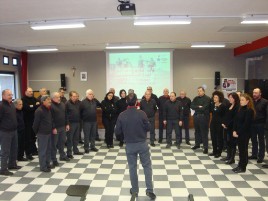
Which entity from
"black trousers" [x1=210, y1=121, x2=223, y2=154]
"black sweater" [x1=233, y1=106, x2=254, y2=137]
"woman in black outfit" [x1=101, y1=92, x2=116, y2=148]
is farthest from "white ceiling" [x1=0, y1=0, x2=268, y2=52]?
"black trousers" [x1=210, y1=121, x2=223, y2=154]

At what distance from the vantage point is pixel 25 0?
4.27m

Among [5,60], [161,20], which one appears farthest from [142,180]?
[5,60]

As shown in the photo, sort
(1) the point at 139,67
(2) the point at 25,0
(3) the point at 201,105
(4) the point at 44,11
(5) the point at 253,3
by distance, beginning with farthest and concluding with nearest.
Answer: (1) the point at 139,67, (3) the point at 201,105, (4) the point at 44,11, (5) the point at 253,3, (2) the point at 25,0

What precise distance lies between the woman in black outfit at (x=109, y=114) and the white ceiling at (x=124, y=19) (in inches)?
73.0

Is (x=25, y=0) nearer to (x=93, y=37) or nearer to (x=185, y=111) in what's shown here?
(x=93, y=37)

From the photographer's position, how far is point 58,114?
5.46m

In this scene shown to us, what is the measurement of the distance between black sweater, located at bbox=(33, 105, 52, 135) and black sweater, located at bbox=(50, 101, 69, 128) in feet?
0.85

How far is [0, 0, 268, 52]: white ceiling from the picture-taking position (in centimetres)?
457

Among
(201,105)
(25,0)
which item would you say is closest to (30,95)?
(25,0)

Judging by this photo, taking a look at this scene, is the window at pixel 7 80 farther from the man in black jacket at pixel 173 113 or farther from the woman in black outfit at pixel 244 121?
the woman in black outfit at pixel 244 121

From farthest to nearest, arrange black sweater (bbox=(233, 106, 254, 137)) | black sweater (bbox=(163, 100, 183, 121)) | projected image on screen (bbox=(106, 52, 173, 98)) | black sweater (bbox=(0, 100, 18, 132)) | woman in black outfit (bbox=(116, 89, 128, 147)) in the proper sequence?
projected image on screen (bbox=(106, 52, 173, 98)) → woman in black outfit (bbox=(116, 89, 128, 147)) → black sweater (bbox=(163, 100, 183, 121)) → black sweater (bbox=(0, 100, 18, 132)) → black sweater (bbox=(233, 106, 254, 137))

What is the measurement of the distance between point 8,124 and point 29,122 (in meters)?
1.04

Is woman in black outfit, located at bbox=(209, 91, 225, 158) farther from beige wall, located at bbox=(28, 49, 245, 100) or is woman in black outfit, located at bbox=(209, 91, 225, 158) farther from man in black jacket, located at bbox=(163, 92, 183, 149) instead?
beige wall, located at bbox=(28, 49, 245, 100)

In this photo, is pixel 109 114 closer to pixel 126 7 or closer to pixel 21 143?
pixel 21 143
